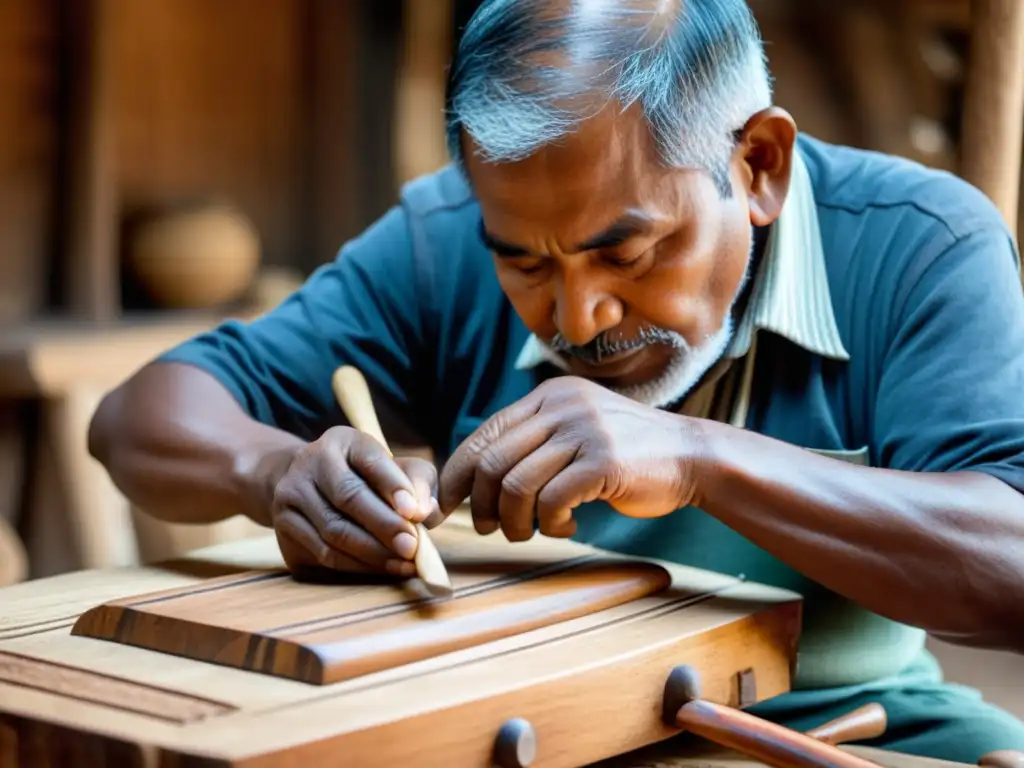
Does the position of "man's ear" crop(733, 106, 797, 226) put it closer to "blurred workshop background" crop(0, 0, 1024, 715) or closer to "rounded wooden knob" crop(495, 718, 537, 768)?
"rounded wooden knob" crop(495, 718, 537, 768)

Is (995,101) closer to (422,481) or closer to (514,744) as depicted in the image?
(422,481)

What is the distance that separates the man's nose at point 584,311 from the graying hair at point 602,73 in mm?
146

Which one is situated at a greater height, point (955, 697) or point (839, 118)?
point (839, 118)

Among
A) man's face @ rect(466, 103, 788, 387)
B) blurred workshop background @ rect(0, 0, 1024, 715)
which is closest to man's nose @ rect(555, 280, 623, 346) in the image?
man's face @ rect(466, 103, 788, 387)

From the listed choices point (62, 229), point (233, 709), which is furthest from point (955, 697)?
point (62, 229)

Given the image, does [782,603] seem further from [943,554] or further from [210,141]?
[210,141]

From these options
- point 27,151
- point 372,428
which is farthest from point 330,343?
point 27,151

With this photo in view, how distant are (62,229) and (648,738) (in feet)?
8.85

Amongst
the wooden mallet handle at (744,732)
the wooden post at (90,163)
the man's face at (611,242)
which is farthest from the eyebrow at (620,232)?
the wooden post at (90,163)

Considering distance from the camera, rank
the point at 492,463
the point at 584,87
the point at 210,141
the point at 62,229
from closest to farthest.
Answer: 1. the point at 492,463
2. the point at 584,87
3. the point at 62,229
4. the point at 210,141

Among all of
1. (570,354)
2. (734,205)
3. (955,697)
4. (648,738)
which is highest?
(734,205)

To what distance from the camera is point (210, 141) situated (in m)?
3.90

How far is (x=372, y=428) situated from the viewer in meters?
1.46

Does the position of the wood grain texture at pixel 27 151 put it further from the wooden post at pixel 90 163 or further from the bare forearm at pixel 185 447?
the bare forearm at pixel 185 447
